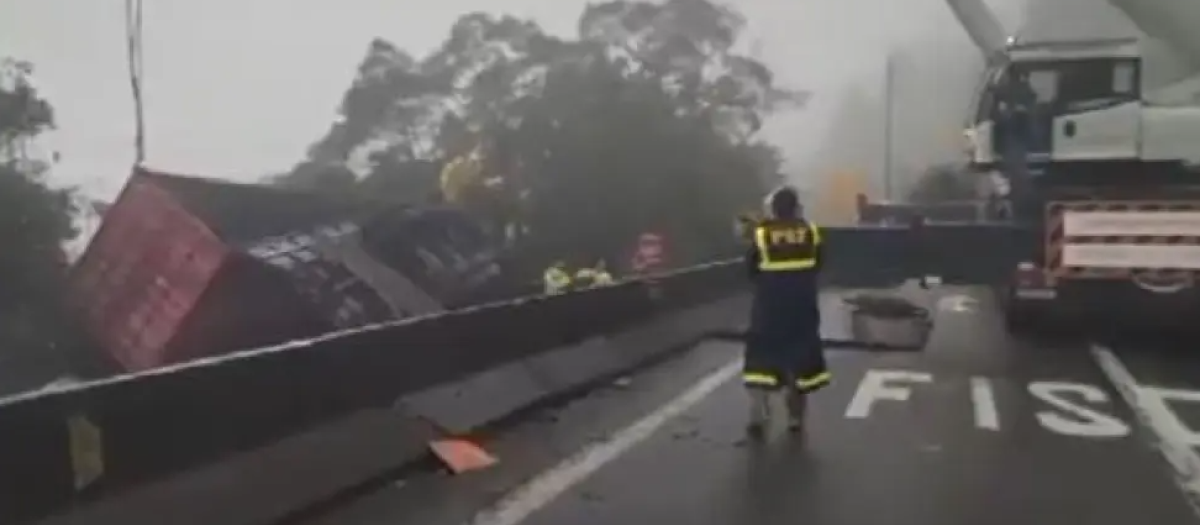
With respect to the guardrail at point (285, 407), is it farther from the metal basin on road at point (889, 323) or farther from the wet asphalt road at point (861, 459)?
the metal basin on road at point (889, 323)

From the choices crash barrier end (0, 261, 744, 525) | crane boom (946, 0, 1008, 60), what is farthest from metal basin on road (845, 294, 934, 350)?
crane boom (946, 0, 1008, 60)

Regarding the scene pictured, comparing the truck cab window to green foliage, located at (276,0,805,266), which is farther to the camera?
green foliage, located at (276,0,805,266)

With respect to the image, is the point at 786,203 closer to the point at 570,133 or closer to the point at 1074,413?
the point at 1074,413

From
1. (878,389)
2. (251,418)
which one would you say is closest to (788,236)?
(878,389)

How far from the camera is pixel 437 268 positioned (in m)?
22.4

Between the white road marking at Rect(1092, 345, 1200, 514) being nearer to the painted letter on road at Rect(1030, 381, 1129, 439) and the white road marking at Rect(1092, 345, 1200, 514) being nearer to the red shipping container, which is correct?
the painted letter on road at Rect(1030, 381, 1129, 439)

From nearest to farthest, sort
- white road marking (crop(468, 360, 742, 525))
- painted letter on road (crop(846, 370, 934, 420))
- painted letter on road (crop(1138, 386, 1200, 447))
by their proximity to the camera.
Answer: white road marking (crop(468, 360, 742, 525))
painted letter on road (crop(1138, 386, 1200, 447))
painted letter on road (crop(846, 370, 934, 420))

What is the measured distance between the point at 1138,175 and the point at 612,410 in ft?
41.7

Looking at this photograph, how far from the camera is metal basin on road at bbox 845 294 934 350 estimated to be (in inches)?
611

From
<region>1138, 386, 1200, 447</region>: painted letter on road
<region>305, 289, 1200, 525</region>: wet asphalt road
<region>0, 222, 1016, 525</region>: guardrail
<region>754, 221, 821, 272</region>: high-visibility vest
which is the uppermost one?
<region>754, 221, 821, 272</region>: high-visibility vest

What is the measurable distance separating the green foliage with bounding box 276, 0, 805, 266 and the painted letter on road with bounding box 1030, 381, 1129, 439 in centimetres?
2126

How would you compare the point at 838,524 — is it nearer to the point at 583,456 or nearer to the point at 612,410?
the point at 583,456

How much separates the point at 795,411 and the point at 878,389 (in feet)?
8.98

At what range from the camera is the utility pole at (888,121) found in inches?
1854
